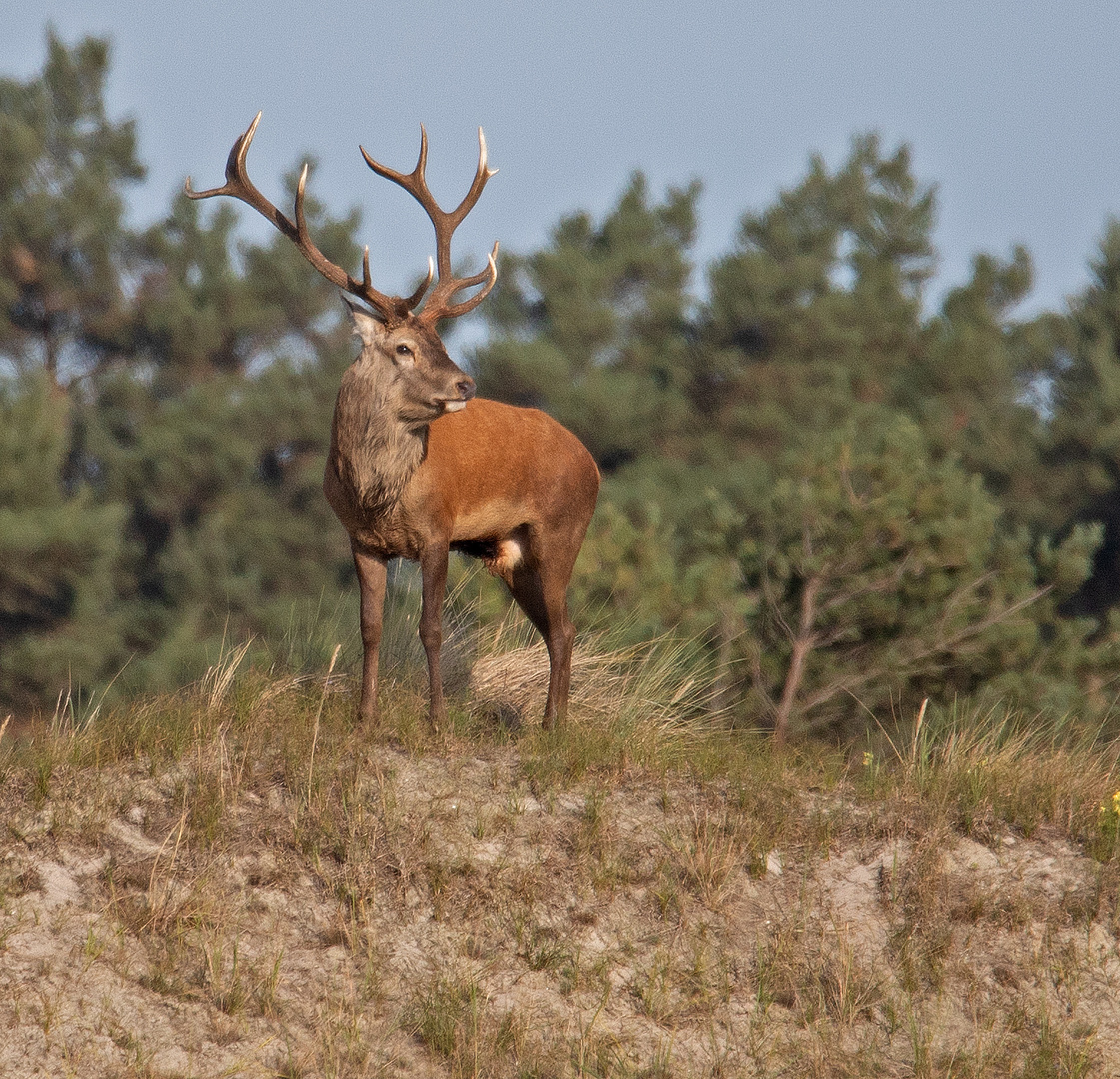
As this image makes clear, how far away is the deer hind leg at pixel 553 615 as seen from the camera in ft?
22.6

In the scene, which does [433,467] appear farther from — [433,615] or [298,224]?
[298,224]

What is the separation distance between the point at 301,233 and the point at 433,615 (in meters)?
1.82

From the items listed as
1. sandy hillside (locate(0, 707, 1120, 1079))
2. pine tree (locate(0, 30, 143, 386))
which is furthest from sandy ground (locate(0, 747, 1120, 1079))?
pine tree (locate(0, 30, 143, 386))

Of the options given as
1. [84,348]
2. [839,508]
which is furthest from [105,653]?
[839,508]

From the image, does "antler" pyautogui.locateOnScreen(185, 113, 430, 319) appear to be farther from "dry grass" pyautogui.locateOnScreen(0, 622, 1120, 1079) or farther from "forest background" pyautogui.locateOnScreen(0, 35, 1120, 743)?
"forest background" pyautogui.locateOnScreen(0, 35, 1120, 743)

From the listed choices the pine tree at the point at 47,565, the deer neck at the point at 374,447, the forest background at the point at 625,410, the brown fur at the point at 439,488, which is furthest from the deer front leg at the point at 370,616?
the pine tree at the point at 47,565

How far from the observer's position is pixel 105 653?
69.9 ft

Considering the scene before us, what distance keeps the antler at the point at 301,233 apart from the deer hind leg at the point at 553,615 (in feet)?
4.78

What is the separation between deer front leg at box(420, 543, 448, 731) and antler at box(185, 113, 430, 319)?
1053 mm

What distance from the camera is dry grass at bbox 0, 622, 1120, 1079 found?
4.54 m

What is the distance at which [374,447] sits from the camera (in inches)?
241

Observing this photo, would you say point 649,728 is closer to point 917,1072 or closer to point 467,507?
point 467,507

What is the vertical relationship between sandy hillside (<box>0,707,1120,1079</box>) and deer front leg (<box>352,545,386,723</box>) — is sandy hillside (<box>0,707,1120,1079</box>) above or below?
below

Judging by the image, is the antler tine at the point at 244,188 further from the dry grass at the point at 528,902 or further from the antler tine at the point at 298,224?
the dry grass at the point at 528,902
